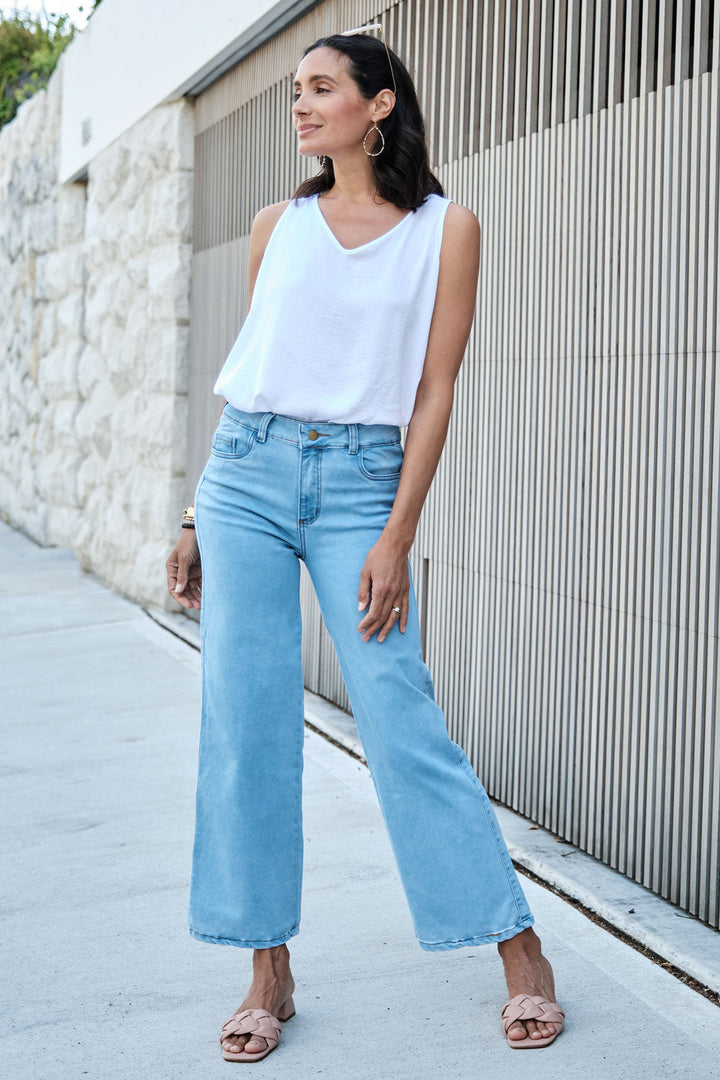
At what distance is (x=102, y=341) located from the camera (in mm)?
7824

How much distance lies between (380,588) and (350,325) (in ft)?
1.45

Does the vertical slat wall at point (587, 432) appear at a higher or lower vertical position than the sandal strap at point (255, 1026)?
higher

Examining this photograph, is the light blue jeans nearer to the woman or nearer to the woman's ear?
the woman

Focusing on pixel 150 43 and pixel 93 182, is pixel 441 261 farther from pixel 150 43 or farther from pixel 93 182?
pixel 93 182

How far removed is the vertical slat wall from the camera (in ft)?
8.67

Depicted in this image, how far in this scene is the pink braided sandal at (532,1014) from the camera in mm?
2174

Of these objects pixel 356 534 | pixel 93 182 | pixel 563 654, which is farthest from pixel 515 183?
pixel 93 182

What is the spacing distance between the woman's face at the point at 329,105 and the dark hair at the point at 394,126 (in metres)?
0.02

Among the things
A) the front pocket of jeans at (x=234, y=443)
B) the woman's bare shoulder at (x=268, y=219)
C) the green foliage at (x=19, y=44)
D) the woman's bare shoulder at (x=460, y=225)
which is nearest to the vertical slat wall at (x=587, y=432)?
the woman's bare shoulder at (x=460, y=225)

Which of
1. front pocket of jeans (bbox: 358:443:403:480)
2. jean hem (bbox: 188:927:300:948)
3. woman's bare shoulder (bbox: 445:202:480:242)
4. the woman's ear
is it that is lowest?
jean hem (bbox: 188:927:300:948)

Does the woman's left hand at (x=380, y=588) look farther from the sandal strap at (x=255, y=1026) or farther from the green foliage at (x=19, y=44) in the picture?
the green foliage at (x=19, y=44)

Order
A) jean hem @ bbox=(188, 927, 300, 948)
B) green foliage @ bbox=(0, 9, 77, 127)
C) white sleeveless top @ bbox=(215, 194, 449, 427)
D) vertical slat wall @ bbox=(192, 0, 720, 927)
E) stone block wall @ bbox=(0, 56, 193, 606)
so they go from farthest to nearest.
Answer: green foliage @ bbox=(0, 9, 77, 127)
stone block wall @ bbox=(0, 56, 193, 606)
vertical slat wall @ bbox=(192, 0, 720, 927)
jean hem @ bbox=(188, 927, 300, 948)
white sleeveless top @ bbox=(215, 194, 449, 427)

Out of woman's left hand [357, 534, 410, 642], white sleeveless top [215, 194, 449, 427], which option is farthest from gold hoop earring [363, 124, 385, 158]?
woman's left hand [357, 534, 410, 642]

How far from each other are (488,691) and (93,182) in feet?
18.6
